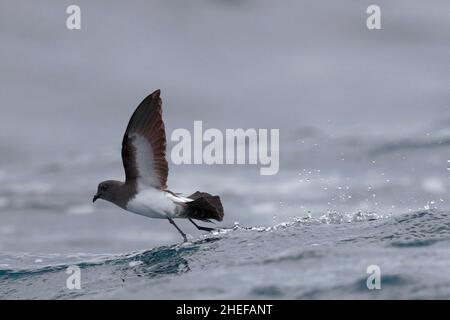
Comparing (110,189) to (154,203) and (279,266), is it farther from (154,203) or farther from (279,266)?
(279,266)

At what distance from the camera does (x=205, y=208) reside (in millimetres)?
10672

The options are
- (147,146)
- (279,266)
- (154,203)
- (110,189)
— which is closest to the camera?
(279,266)

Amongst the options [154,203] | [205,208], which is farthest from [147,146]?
[205,208]

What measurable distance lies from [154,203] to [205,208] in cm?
67

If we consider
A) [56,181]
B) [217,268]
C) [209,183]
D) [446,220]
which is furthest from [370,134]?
[217,268]

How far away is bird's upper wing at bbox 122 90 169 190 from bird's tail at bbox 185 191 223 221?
50cm

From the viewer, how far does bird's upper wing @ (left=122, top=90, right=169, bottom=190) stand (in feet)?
34.0

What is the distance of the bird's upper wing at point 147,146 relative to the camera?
10352 mm

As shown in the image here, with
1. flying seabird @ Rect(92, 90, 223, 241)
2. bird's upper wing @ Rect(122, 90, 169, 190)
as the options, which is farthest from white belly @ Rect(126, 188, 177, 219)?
bird's upper wing @ Rect(122, 90, 169, 190)

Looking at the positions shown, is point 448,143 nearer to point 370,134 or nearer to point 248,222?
point 370,134
